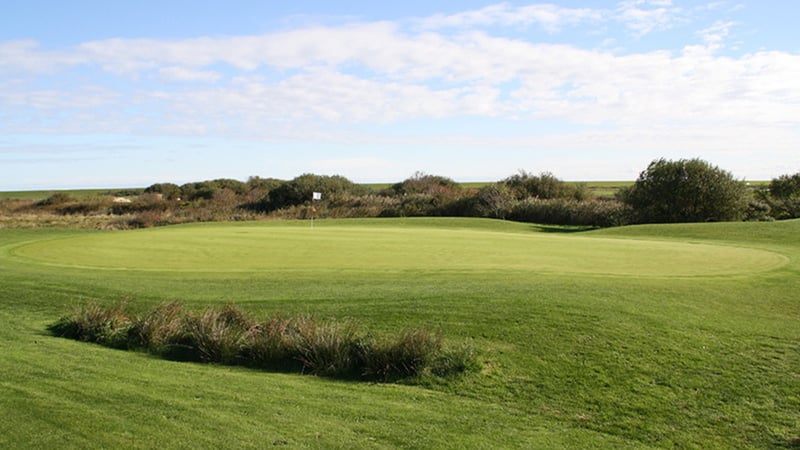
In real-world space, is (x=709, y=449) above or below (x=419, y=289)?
below

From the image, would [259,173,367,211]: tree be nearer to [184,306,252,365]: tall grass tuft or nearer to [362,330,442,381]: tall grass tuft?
[184,306,252,365]: tall grass tuft

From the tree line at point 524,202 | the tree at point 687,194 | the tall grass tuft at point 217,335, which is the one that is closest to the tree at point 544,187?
the tree line at point 524,202

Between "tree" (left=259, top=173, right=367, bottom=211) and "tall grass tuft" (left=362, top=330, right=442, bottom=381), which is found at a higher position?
"tree" (left=259, top=173, right=367, bottom=211)

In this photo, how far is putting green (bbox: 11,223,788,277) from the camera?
14.2 metres

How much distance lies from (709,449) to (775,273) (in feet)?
28.1

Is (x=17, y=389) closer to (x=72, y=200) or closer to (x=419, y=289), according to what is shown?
(x=419, y=289)

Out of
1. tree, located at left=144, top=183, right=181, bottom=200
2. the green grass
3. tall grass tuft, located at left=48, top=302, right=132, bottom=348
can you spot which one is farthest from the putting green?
tree, located at left=144, top=183, right=181, bottom=200

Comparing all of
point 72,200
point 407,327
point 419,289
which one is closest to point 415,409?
point 407,327

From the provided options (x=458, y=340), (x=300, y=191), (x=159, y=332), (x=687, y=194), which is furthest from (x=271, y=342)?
(x=300, y=191)

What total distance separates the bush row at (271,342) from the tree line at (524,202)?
25596 millimetres

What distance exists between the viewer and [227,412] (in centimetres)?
614

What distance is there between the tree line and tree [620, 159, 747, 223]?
49 millimetres

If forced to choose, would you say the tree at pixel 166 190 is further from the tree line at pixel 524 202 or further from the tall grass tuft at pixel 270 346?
the tall grass tuft at pixel 270 346

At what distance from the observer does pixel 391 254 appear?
625 inches
